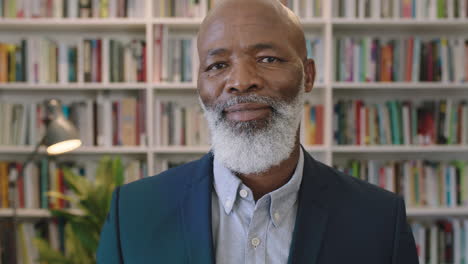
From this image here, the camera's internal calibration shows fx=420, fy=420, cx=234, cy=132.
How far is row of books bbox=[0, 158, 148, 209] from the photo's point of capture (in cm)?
250

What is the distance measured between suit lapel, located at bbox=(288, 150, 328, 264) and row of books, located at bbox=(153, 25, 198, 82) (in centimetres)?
166

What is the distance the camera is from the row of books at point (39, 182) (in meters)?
2.50

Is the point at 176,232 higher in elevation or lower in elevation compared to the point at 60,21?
lower

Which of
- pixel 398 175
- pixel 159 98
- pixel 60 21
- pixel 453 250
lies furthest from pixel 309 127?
pixel 60 21

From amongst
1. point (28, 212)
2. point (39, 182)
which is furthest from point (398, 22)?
point (28, 212)

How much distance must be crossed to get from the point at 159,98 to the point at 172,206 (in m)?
1.87

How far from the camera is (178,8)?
2.50m

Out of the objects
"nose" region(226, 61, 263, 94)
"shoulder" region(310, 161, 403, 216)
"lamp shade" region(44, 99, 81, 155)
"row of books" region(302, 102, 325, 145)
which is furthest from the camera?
"row of books" region(302, 102, 325, 145)

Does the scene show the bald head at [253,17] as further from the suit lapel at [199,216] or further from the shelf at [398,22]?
the shelf at [398,22]

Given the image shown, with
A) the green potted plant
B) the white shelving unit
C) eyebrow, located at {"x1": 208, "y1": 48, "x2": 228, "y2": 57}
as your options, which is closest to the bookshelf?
the white shelving unit

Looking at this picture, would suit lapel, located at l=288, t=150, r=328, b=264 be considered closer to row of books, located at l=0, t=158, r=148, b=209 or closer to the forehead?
the forehead

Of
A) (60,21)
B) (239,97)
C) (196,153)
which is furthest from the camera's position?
(196,153)

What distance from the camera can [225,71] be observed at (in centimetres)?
84

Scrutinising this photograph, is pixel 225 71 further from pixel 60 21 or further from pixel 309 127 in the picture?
pixel 60 21
